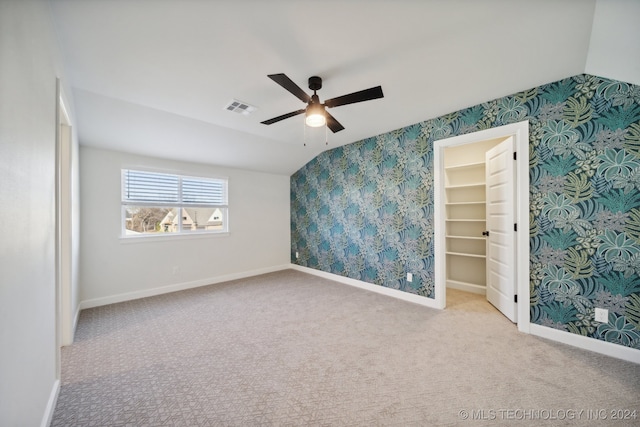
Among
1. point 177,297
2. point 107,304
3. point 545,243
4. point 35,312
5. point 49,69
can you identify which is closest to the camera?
point 35,312

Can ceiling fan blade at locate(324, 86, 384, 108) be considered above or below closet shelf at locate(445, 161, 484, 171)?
above

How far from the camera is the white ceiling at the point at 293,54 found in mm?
1766

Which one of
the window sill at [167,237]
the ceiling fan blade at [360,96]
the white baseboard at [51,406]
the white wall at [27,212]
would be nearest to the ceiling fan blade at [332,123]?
the ceiling fan blade at [360,96]

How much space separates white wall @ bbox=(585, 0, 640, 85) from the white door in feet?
2.92

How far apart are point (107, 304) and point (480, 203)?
5937 mm

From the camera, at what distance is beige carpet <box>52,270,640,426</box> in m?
1.61

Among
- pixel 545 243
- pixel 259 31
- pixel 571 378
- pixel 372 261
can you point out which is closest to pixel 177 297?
pixel 372 261

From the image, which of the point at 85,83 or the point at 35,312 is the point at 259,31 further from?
the point at 35,312

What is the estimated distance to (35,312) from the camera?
4.32 feet

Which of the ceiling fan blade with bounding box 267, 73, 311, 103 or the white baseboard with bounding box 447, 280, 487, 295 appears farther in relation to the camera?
the white baseboard with bounding box 447, 280, 487, 295

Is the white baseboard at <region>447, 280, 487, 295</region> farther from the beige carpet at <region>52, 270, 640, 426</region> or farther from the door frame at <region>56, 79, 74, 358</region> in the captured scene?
the door frame at <region>56, 79, 74, 358</region>

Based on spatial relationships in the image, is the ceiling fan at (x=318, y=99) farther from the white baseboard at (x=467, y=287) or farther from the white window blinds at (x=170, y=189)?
the white baseboard at (x=467, y=287)

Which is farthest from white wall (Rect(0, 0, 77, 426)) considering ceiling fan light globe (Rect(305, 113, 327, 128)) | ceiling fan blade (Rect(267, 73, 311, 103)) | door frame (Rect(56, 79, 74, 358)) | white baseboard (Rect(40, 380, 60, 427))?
ceiling fan light globe (Rect(305, 113, 327, 128))

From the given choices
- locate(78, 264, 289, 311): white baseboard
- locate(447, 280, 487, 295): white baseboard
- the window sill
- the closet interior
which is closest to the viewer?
locate(78, 264, 289, 311): white baseboard
